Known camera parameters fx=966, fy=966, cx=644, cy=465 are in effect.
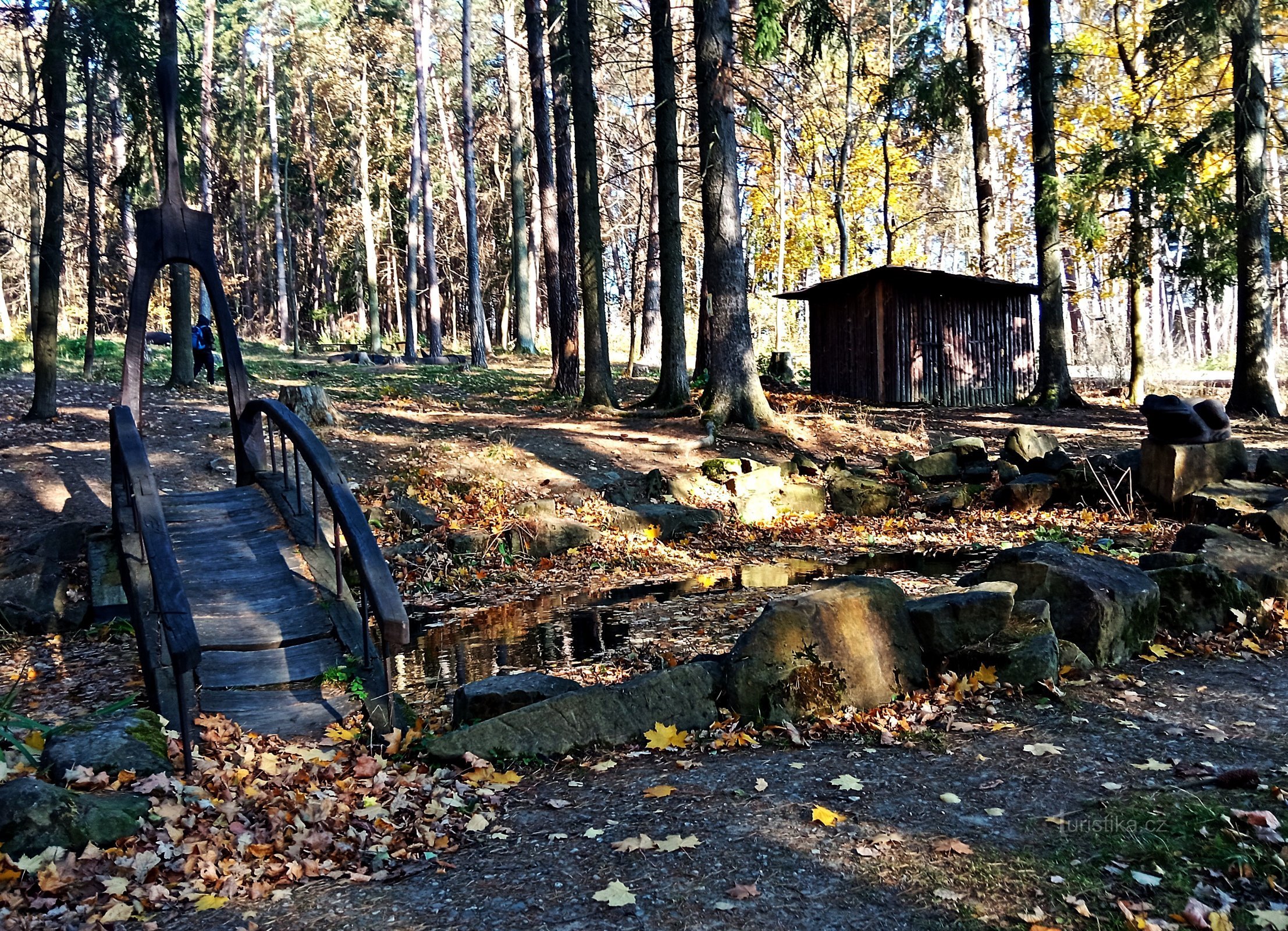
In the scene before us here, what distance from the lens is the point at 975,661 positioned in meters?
6.21

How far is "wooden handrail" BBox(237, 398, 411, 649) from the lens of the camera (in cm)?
535

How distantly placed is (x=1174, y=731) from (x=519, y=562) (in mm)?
7524

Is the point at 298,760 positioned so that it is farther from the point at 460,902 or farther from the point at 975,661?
the point at 975,661

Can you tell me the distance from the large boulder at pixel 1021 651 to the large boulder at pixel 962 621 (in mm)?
47

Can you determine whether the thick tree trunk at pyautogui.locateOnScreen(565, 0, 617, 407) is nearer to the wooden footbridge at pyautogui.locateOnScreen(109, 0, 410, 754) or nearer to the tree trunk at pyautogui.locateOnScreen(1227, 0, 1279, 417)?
the wooden footbridge at pyautogui.locateOnScreen(109, 0, 410, 754)

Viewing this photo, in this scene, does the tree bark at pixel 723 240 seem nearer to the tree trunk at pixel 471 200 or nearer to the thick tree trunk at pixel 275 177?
the tree trunk at pixel 471 200

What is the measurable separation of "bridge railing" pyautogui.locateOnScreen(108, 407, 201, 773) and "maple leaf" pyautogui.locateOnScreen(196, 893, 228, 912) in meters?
1.08

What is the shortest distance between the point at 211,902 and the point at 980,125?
77.0 feet

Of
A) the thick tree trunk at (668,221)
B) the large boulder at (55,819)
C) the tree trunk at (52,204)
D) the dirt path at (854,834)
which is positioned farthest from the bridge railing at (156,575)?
the thick tree trunk at (668,221)

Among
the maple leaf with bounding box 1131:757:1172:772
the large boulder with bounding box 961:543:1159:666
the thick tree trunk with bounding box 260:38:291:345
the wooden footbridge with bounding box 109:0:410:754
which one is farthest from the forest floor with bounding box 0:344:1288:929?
the thick tree trunk with bounding box 260:38:291:345

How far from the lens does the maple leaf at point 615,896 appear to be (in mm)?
3631

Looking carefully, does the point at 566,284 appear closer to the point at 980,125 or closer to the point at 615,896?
the point at 980,125

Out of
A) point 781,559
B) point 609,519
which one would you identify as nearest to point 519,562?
point 609,519

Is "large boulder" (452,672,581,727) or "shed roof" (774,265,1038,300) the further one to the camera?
Answer: "shed roof" (774,265,1038,300)
